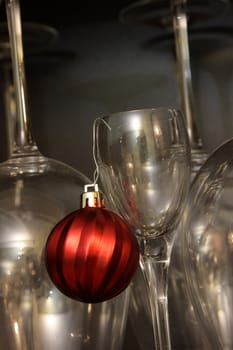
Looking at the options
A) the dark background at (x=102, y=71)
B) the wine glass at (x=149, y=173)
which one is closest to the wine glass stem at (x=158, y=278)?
the wine glass at (x=149, y=173)

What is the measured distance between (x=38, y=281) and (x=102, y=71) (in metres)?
0.36

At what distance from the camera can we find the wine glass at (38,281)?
565 millimetres

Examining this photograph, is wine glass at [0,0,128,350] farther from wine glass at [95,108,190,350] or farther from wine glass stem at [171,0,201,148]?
wine glass stem at [171,0,201,148]

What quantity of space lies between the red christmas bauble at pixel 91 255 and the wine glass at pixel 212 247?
8cm

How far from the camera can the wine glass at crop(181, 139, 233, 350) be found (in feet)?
1.74

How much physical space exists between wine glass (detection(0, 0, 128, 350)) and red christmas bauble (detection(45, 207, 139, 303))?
74 millimetres

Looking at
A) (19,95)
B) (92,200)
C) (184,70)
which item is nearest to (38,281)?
(92,200)

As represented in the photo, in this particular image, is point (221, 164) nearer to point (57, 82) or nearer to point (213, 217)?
point (213, 217)

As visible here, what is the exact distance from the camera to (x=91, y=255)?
0.48 meters

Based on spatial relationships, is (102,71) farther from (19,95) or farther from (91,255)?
(91,255)

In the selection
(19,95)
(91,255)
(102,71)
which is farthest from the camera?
(102,71)

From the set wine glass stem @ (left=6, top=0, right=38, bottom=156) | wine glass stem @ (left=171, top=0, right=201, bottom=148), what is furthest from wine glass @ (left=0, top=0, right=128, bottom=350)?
wine glass stem @ (left=171, top=0, right=201, bottom=148)

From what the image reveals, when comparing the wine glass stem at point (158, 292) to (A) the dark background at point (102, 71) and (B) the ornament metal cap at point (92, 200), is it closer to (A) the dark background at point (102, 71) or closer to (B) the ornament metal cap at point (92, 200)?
(B) the ornament metal cap at point (92, 200)

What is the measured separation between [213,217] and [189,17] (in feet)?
1.13
